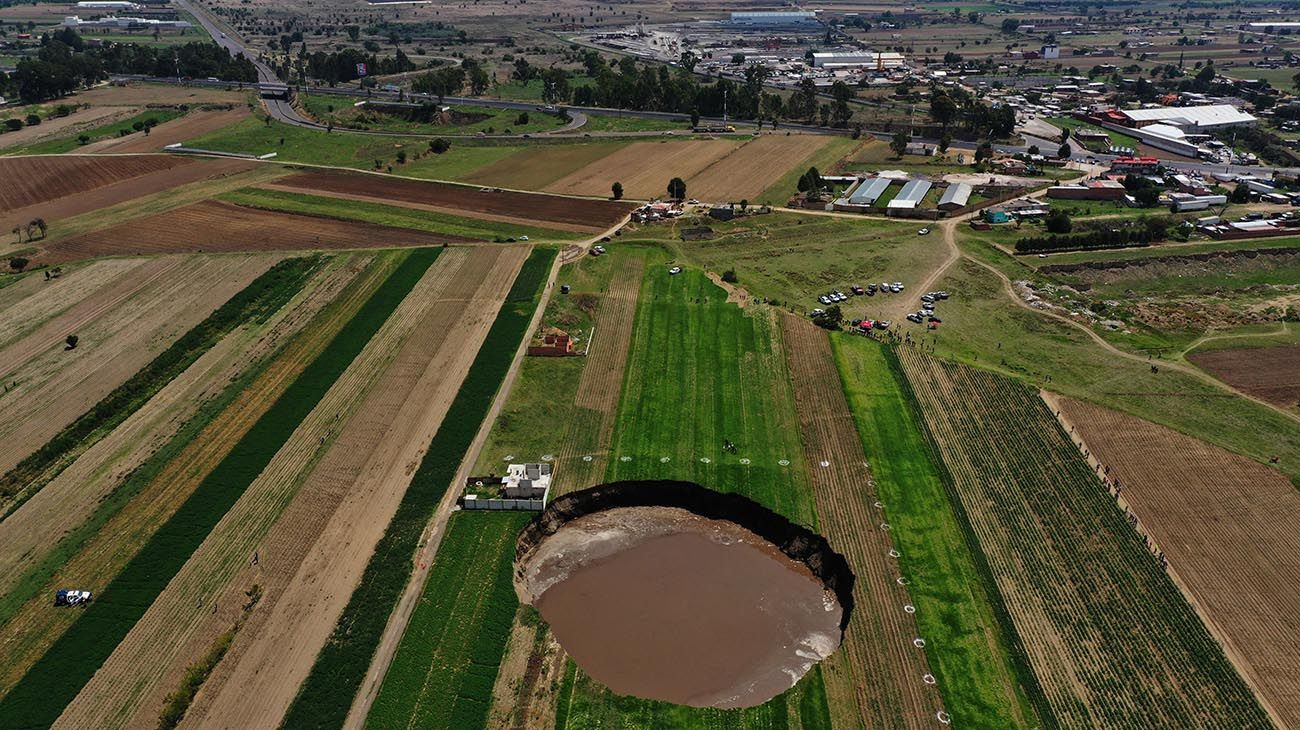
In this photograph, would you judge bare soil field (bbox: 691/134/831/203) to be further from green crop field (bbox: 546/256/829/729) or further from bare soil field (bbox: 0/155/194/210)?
bare soil field (bbox: 0/155/194/210)

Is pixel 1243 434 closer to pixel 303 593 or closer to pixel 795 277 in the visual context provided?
pixel 795 277

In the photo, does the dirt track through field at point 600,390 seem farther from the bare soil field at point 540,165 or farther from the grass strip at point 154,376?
the bare soil field at point 540,165

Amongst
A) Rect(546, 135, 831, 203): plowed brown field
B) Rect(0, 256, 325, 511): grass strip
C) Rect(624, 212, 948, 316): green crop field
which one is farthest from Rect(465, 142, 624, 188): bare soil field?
Rect(0, 256, 325, 511): grass strip

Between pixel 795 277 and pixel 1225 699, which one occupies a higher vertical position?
pixel 795 277

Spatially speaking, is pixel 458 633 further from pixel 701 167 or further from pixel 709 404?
pixel 701 167

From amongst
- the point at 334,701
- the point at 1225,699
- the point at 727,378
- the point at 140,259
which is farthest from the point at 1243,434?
the point at 140,259

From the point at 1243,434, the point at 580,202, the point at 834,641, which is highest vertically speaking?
the point at 580,202

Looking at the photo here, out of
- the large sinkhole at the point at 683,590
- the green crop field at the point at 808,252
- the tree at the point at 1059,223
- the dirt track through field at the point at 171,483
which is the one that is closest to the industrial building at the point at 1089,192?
the tree at the point at 1059,223

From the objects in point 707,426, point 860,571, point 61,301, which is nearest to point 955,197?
point 707,426
